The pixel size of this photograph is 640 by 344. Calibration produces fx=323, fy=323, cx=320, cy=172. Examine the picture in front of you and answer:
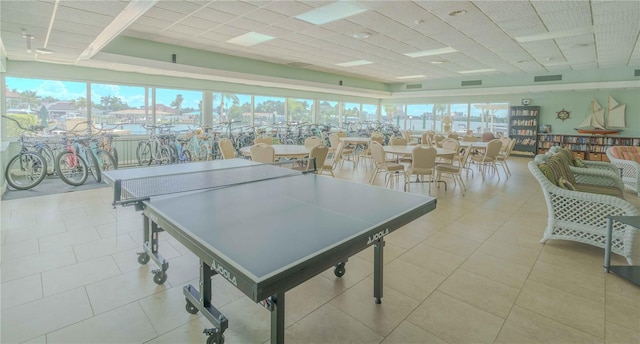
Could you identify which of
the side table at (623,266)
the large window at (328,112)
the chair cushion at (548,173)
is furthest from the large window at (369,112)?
the side table at (623,266)

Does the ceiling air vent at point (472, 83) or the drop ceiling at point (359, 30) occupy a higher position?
the ceiling air vent at point (472, 83)

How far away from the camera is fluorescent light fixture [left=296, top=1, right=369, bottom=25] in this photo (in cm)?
467

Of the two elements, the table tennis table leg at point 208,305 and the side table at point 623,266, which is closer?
the table tennis table leg at point 208,305

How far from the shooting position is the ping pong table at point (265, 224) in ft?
4.00

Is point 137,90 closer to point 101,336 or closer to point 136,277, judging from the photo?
point 136,277

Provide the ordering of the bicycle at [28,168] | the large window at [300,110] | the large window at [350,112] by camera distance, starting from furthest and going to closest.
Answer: the large window at [350,112] → the large window at [300,110] → the bicycle at [28,168]

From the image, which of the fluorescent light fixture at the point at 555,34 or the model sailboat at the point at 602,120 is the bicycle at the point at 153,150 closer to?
the fluorescent light fixture at the point at 555,34

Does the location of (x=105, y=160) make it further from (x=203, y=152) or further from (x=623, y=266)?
(x=623, y=266)

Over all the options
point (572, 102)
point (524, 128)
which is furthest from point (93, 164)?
point (572, 102)

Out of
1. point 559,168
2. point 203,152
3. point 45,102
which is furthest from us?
point 203,152

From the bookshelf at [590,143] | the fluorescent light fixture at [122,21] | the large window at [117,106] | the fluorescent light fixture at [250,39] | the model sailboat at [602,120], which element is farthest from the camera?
the model sailboat at [602,120]

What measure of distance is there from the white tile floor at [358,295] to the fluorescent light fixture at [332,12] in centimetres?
327

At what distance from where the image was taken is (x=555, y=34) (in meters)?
6.04

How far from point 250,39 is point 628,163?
744 cm
